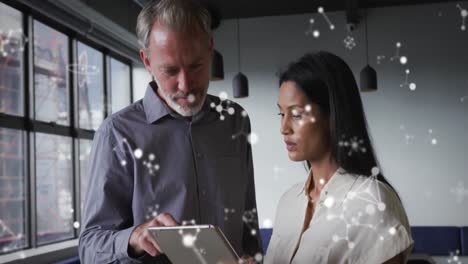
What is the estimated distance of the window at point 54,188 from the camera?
473 cm

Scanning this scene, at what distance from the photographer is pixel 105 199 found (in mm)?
1347

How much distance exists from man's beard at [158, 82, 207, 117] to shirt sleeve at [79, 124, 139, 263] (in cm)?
16

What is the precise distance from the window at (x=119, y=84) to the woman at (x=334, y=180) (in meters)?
5.11

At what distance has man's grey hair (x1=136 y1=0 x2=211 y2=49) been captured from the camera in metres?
1.34

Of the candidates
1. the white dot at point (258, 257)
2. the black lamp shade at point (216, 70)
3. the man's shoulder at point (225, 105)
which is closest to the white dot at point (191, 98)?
the man's shoulder at point (225, 105)

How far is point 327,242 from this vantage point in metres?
1.33

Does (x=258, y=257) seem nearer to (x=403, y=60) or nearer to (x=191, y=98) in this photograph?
(x=191, y=98)

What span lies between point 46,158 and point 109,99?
1.59 metres

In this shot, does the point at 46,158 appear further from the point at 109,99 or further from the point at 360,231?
the point at 360,231

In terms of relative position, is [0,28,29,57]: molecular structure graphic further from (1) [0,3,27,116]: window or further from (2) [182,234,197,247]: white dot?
(2) [182,234,197,247]: white dot

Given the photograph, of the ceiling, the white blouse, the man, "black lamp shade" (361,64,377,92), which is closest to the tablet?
the man

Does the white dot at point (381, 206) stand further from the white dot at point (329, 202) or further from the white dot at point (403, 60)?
the white dot at point (403, 60)

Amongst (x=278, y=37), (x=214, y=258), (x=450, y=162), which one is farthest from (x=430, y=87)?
(x=214, y=258)

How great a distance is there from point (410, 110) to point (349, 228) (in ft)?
16.8
